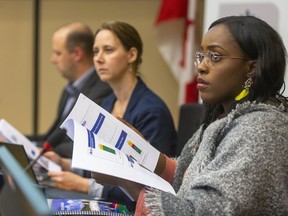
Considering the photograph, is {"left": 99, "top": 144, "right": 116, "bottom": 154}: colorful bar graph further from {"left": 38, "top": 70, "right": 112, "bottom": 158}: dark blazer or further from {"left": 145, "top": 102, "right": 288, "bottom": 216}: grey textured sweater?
{"left": 38, "top": 70, "right": 112, "bottom": 158}: dark blazer

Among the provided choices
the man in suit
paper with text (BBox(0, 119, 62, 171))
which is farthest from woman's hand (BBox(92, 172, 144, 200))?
the man in suit

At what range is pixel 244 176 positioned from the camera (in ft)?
4.00

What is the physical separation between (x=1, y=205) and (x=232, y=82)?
716 millimetres

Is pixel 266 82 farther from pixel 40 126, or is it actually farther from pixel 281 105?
pixel 40 126

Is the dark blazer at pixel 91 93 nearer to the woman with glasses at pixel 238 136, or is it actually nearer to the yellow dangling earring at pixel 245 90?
the woman with glasses at pixel 238 136

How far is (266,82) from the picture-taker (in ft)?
4.60

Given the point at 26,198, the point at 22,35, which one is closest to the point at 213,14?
the point at 26,198

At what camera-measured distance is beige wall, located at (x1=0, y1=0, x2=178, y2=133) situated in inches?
173

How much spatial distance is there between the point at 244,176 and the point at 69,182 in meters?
1.18

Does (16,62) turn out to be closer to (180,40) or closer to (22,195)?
(180,40)

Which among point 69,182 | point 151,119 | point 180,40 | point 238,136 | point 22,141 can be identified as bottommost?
point 69,182

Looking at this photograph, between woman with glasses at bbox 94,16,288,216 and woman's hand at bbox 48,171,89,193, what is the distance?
69 cm

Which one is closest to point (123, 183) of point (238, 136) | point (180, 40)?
point (238, 136)

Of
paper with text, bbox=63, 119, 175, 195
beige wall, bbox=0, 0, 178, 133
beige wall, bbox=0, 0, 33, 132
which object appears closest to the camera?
paper with text, bbox=63, 119, 175, 195
